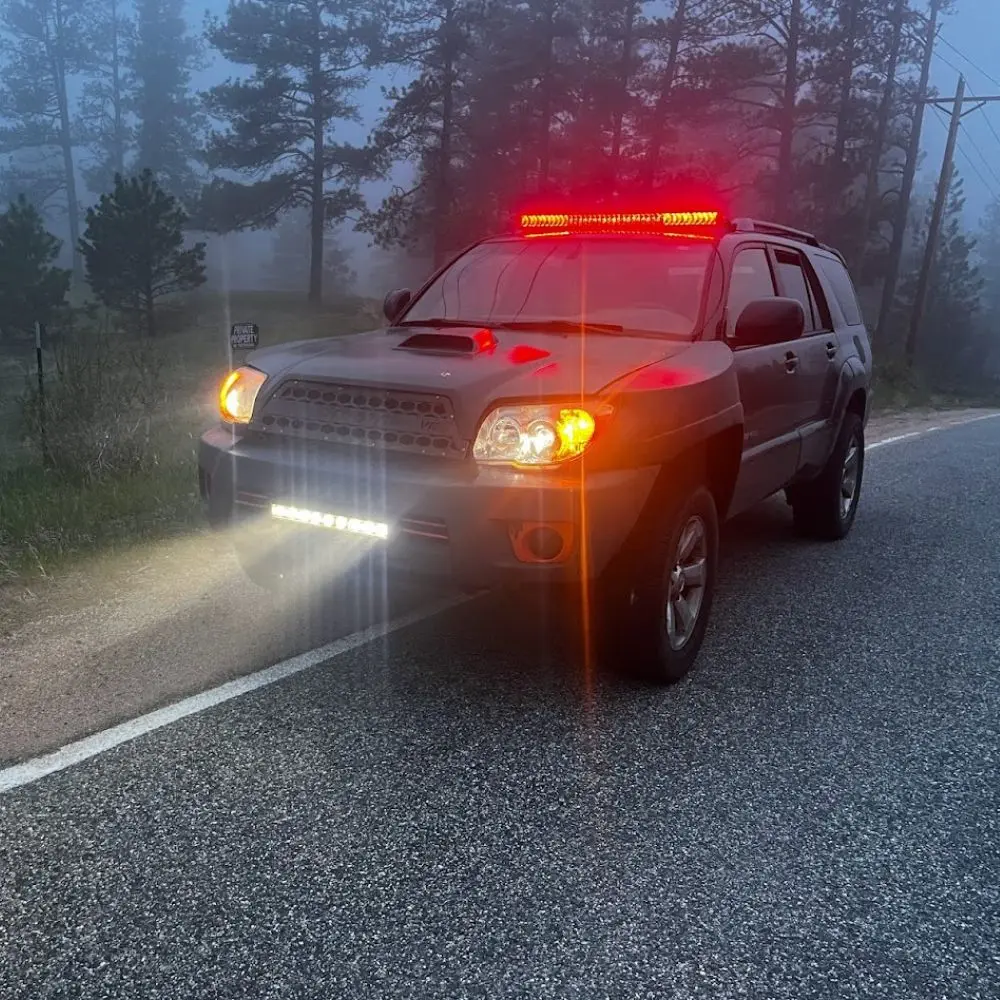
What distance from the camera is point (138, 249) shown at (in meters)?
35.4

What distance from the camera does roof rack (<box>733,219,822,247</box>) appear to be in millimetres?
5023

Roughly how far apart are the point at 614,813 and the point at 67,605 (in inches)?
122

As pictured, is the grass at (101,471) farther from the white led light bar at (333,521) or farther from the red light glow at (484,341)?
the red light glow at (484,341)

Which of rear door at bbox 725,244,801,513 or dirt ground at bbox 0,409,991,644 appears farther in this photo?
rear door at bbox 725,244,801,513

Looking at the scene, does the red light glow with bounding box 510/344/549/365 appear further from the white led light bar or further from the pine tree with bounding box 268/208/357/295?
the pine tree with bounding box 268/208/357/295

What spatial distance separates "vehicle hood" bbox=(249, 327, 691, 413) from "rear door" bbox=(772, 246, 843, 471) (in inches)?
59.9

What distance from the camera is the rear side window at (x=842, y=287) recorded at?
20.5ft

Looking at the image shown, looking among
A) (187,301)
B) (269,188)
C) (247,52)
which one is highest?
(247,52)

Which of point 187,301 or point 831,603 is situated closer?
point 831,603

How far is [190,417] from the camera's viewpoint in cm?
1234

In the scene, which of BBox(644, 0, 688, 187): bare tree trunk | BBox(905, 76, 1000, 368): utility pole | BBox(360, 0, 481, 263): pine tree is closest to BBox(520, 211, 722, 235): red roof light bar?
BBox(905, 76, 1000, 368): utility pole

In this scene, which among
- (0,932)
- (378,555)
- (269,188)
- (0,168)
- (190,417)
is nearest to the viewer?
(0,932)

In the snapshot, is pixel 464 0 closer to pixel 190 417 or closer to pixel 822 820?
pixel 190 417

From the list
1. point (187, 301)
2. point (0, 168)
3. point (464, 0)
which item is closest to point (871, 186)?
point (464, 0)
